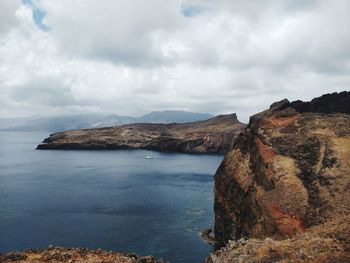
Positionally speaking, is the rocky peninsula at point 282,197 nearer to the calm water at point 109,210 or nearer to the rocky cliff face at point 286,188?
the rocky cliff face at point 286,188

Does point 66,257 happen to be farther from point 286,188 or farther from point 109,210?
point 109,210

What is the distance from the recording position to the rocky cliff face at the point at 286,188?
3150cm

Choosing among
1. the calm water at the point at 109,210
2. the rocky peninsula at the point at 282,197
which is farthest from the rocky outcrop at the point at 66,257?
the calm water at the point at 109,210

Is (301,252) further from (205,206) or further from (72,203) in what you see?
(72,203)

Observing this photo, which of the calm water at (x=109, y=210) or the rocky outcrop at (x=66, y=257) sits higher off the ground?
the rocky outcrop at (x=66, y=257)

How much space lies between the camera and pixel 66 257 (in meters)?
36.8

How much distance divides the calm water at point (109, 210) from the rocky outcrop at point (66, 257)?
2068 centimetres

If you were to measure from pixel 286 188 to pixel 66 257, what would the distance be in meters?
26.0

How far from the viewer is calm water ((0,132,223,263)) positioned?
6549 cm

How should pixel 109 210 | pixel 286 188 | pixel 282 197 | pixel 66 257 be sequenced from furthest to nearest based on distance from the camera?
pixel 109 210 → pixel 286 188 → pixel 282 197 → pixel 66 257

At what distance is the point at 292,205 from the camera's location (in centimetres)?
4453

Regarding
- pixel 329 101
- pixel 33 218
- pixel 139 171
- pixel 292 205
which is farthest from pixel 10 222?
pixel 139 171

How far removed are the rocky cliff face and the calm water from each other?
11159mm

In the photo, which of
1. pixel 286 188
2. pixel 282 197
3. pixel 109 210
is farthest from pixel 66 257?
pixel 109 210
